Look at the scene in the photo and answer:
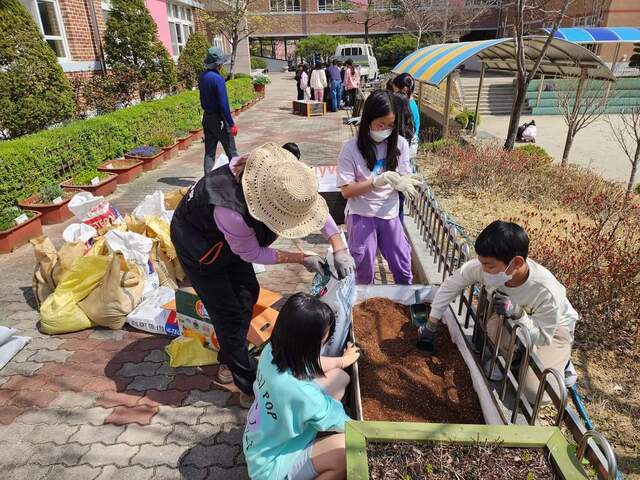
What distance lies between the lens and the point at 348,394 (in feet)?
8.50

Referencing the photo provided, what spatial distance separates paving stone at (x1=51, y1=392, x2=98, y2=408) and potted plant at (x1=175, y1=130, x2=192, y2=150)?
25.0 ft

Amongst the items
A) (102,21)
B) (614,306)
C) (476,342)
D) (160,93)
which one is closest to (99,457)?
(476,342)

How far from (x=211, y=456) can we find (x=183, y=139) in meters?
8.52

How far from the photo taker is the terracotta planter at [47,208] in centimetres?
539

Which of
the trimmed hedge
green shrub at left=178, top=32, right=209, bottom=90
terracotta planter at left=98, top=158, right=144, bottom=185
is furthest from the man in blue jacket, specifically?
green shrub at left=178, top=32, right=209, bottom=90

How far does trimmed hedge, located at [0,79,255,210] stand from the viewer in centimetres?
530

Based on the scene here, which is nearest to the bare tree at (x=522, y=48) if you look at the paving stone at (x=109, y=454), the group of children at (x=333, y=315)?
the group of children at (x=333, y=315)

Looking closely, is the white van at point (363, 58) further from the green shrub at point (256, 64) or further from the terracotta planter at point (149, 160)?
the terracotta planter at point (149, 160)

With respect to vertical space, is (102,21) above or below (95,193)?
above

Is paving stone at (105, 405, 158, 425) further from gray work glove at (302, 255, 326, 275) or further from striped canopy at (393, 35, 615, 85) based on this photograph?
striped canopy at (393, 35, 615, 85)

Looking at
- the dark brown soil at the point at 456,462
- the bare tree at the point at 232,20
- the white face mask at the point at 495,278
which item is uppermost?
the bare tree at the point at 232,20

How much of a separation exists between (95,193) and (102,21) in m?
5.97

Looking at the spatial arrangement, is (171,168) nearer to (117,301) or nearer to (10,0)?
(10,0)

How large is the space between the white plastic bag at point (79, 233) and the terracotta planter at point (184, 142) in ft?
19.7
